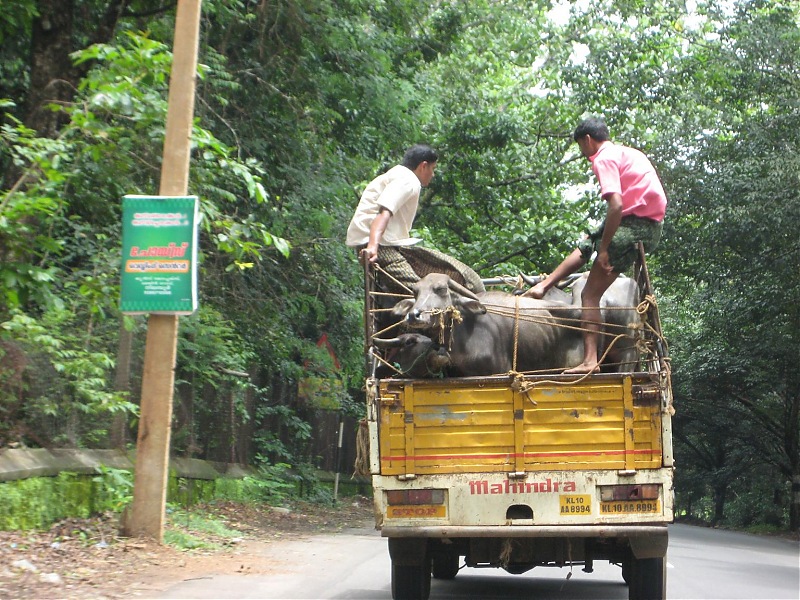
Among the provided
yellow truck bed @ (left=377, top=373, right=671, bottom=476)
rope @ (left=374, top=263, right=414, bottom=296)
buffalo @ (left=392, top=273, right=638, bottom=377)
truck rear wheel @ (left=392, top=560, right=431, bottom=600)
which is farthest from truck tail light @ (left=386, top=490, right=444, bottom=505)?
rope @ (left=374, top=263, right=414, bottom=296)

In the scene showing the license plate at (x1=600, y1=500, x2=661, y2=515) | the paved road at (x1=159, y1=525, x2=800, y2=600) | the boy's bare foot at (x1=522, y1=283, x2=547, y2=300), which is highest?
the boy's bare foot at (x1=522, y1=283, x2=547, y2=300)

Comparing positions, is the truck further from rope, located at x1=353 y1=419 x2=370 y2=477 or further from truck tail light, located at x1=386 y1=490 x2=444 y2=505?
rope, located at x1=353 y1=419 x2=370 y2=477

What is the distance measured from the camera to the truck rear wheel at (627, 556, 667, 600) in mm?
7379

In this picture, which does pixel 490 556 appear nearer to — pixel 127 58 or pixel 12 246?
pixel 12 246

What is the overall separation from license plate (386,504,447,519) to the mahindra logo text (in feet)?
0.84

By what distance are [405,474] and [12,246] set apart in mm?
4249

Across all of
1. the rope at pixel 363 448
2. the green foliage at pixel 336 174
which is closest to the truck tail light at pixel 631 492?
the rope at pixel 363 448

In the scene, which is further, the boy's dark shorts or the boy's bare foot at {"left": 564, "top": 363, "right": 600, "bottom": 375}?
the boy's dark shorts

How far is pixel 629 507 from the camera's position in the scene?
689cm

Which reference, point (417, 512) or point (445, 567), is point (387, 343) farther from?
point (445, 567)

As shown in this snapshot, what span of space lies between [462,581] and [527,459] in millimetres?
3317

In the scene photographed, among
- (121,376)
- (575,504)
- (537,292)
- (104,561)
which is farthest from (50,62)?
(575,504)

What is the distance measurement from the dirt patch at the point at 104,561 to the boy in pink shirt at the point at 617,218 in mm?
3806

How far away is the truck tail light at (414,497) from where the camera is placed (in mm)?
7086
